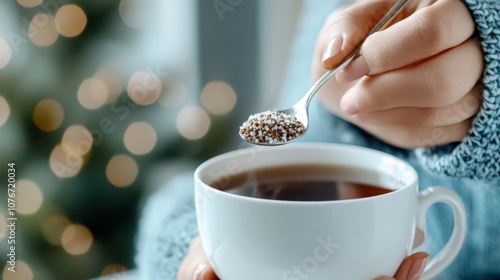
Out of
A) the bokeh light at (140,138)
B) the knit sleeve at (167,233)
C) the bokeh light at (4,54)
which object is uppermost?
the bokeh light at (4,54)

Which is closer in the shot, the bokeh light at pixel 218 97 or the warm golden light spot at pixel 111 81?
the warm golden light spot at pixel 111 81

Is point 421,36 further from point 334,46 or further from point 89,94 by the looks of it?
point 89,94

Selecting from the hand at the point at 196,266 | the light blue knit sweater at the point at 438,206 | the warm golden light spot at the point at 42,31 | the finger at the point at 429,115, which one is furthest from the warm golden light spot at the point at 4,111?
the finger at the point at 429,115

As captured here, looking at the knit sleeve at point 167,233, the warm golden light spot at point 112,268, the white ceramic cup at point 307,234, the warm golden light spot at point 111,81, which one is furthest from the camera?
the warm golden light spot at point 112,268

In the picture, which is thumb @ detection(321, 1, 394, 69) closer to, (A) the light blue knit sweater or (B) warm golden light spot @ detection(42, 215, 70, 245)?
(A) the light blue knit sweater

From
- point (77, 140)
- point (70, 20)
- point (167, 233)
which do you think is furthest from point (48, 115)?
point (167, 233)

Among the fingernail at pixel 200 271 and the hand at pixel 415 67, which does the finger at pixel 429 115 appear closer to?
the hand at pixel 415 67

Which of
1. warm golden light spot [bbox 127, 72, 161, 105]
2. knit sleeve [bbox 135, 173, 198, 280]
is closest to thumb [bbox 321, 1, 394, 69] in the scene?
knit sleeve [bbox 135, 173, 198, 280]
